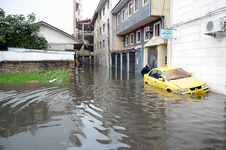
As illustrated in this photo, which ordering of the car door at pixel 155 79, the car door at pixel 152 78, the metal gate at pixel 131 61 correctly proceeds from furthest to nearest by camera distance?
the metal gate at pixel 131 61 < the car door at pixel 152 78 < the car door at pixel 155 79

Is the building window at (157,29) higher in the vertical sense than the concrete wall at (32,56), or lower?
higher

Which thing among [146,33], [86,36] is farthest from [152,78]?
[86,36]

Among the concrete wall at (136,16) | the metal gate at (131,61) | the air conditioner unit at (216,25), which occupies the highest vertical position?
the concrete wall at (136,16)

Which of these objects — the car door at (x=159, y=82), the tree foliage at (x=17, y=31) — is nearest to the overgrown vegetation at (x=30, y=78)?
the tree foliage at (x=17, y=31)

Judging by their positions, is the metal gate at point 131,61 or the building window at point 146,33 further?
the metal gate at point 131,61

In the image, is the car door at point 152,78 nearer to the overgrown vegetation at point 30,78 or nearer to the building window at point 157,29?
the overgrown vegetation at point 30,78

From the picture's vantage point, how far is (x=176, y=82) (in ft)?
28.0

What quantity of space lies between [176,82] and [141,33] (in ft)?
41.1

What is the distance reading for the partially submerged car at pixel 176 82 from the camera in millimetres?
8000

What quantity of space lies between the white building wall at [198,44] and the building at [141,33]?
203cm

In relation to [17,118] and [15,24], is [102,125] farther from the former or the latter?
[15,24]

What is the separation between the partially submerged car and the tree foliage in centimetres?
1269

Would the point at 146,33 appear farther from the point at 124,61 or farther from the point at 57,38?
the point at 57,38

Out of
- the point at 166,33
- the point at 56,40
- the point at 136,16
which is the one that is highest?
the point at 136,16
